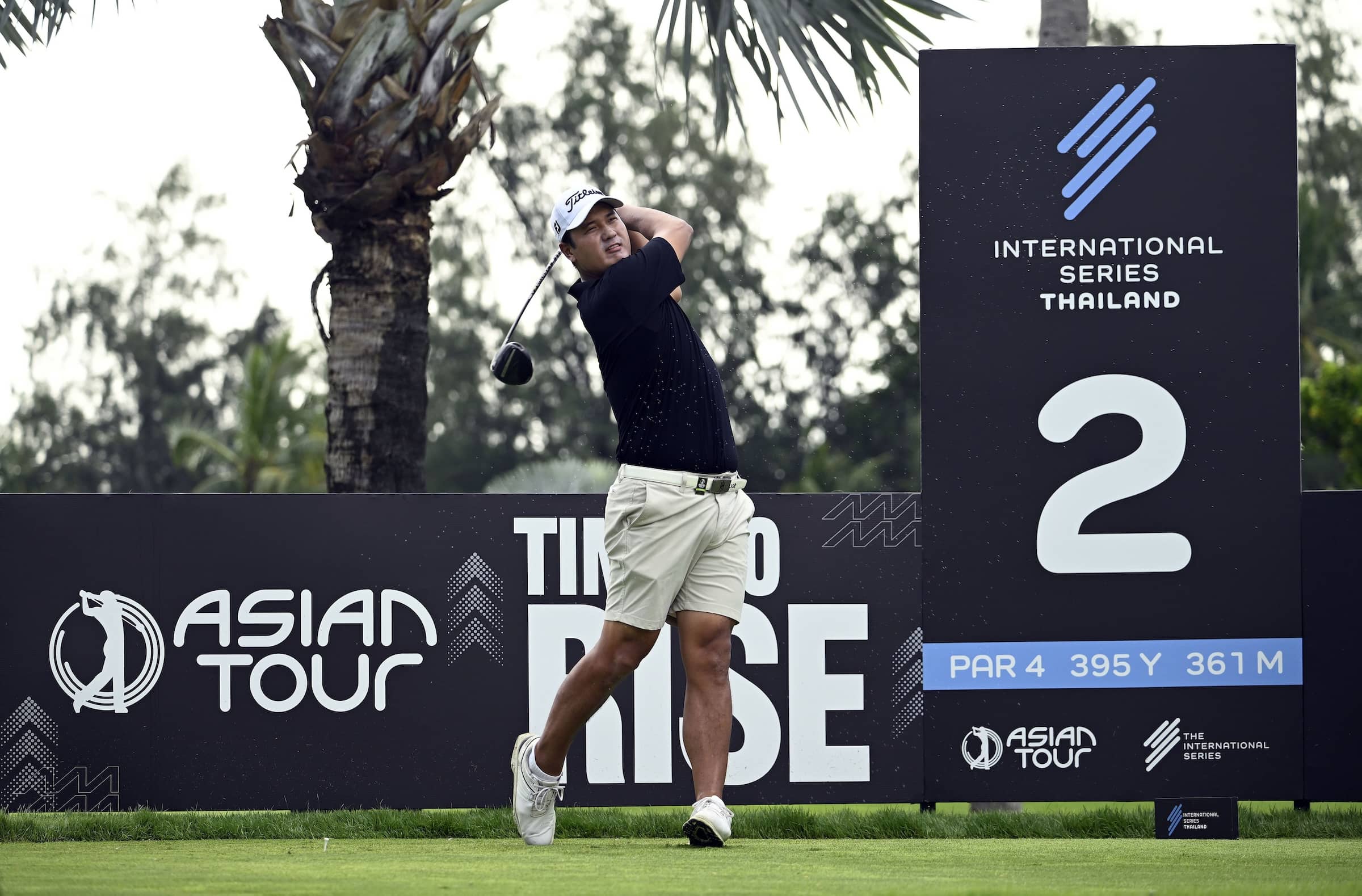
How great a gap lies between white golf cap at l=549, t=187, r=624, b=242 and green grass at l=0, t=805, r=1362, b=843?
6.59ft

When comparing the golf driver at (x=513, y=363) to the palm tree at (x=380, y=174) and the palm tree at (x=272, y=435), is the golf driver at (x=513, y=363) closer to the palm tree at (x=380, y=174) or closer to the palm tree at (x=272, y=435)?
the palm tree at (x=380, y=174)

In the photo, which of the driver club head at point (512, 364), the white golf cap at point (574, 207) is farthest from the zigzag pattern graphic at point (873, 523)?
the white golf cap at point (574, 207)

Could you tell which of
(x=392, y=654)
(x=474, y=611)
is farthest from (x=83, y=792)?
(x=474, y=611)

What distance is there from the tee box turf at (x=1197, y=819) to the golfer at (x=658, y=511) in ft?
4.67

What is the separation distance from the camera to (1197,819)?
4.69 meters

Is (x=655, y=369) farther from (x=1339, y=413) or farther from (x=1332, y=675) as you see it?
(x=1339, y=413)

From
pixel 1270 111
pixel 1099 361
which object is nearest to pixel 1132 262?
pixel 1099 361

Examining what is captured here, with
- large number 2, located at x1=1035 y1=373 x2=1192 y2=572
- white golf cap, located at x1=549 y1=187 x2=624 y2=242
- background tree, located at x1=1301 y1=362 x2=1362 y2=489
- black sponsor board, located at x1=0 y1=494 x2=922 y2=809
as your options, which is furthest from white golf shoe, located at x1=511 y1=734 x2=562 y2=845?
background tree, located at x1=1301 y1=362 x2=1362 y2=489

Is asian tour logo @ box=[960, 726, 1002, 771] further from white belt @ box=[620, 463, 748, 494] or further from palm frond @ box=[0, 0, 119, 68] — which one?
palm frond @ box=[0, 0, 119, 68]

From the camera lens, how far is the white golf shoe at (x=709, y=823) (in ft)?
Answer: 13.5

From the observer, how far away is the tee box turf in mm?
4648

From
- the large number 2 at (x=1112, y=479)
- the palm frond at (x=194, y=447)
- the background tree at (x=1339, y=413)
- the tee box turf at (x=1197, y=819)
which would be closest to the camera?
the tee box turf at (x=1197, y=819)

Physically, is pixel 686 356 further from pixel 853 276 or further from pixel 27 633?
pixel 853 276

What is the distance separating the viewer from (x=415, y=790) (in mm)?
5285
